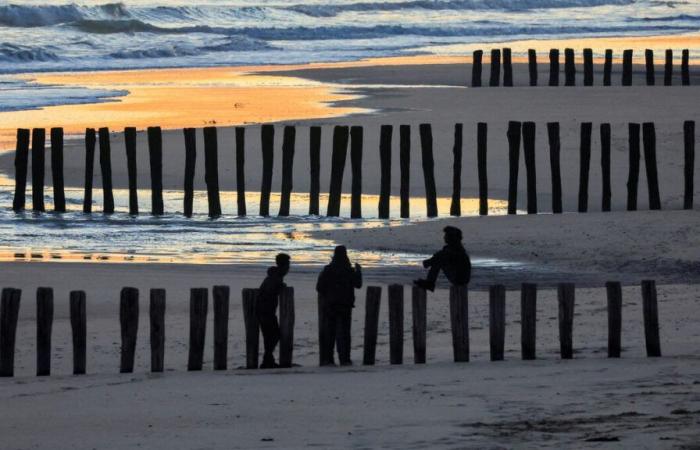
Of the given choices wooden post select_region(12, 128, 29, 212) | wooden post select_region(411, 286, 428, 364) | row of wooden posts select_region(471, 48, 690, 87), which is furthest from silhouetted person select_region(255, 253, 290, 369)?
row of wooden posts select_region(471, 48, 690, 87)

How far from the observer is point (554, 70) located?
3819 cm

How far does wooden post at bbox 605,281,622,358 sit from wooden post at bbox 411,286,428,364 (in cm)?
133

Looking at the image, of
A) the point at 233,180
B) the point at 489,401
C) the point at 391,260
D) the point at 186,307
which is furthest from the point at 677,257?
the point at 233,180

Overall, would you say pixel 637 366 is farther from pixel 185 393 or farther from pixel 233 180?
pixel 233 180

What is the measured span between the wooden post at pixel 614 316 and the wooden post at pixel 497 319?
30.3 inches

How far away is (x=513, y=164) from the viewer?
2044 centimetres

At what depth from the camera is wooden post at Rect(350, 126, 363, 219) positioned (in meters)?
20.5

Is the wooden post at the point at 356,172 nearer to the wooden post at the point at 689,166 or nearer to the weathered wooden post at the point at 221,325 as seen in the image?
the wooden post at the point at 689,166

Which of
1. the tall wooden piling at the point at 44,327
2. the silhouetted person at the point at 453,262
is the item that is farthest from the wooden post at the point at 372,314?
the tall wooden piling at the point at 44,327

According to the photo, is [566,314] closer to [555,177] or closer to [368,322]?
[368,322]

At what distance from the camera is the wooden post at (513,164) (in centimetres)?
2025

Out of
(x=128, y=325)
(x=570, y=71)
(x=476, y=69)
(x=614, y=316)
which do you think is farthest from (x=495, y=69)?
(x=128, y=325)

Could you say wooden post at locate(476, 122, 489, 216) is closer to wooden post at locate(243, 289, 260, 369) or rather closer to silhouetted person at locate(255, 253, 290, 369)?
silhouetted person at locate(255, 253, 290, 369)

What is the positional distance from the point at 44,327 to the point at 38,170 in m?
11.0
